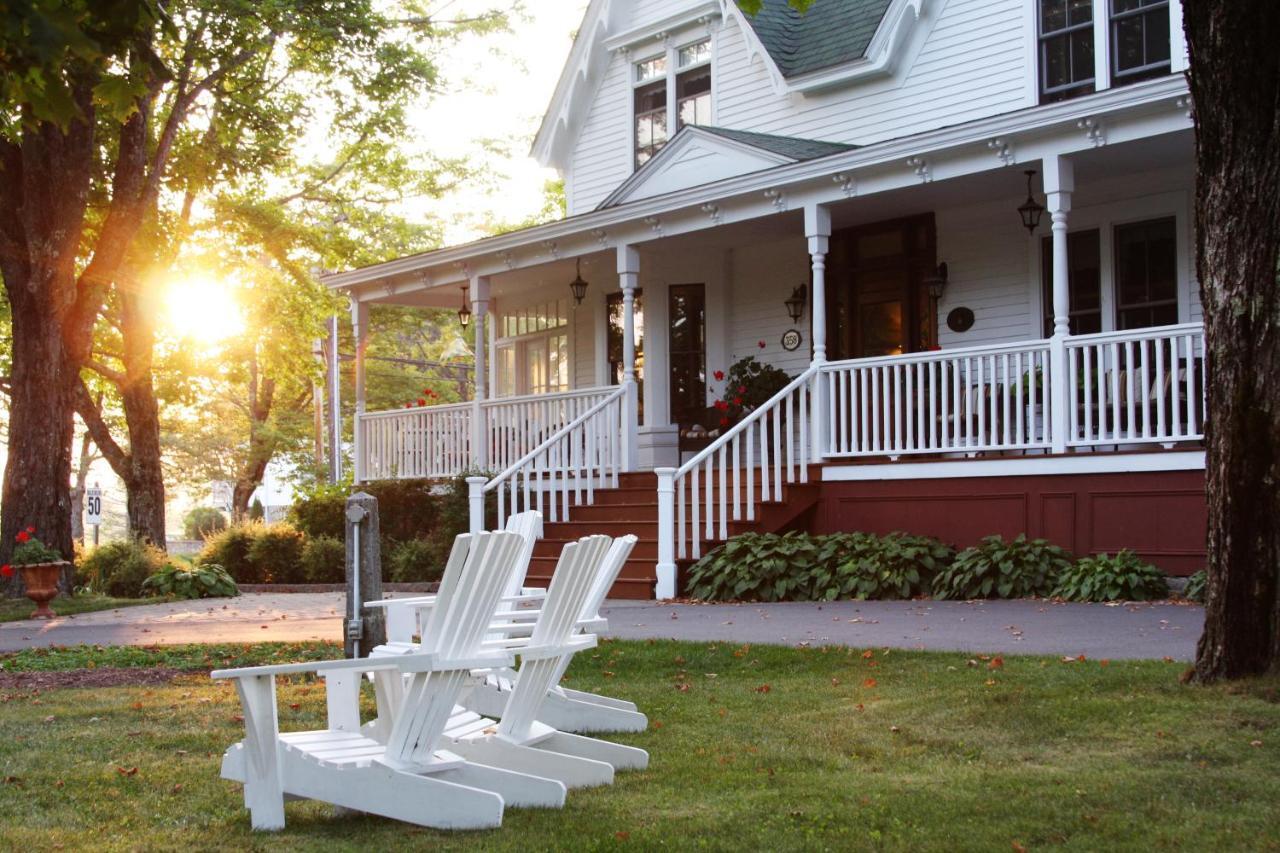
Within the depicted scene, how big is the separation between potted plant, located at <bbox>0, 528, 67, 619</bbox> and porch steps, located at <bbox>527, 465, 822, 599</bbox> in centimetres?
530

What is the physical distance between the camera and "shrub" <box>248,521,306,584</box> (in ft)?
67.5

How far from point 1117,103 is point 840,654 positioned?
6318 mm

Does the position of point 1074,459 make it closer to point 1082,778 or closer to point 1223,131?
point 1223,131

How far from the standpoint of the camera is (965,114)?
16500 millimetres

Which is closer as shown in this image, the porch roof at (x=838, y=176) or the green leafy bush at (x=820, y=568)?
the porch roof at (x=838, y=176)

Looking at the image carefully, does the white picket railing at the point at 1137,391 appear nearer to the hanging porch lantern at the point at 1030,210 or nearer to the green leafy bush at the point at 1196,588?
the green leafy bush at the point at 1196,588

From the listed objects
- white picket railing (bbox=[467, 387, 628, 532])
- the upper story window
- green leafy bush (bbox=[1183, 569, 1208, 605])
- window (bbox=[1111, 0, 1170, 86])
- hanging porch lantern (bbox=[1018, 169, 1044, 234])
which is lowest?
green leafy bush (bbox=[1183, 569, 1208, 605])

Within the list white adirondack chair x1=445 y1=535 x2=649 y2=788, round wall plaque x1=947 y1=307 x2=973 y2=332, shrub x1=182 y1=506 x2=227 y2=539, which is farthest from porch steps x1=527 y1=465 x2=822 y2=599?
shrub x1=182 y1=506 x2=227 y2=539

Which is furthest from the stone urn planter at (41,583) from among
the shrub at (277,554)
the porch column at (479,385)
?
the porch column at (479,385)

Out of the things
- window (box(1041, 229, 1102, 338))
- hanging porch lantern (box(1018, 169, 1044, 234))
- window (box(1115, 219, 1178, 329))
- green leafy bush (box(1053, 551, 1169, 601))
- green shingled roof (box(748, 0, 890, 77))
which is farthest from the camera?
green shingled roof (box(748, 0, 890, 77))

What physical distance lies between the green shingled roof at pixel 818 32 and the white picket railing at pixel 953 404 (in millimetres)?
4768

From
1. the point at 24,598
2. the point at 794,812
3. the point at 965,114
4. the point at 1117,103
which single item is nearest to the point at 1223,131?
the point at 794,812

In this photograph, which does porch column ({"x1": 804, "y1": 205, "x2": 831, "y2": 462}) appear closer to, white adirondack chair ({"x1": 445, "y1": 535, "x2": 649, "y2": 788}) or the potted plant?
the potted plant

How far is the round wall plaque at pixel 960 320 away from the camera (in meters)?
15.8
